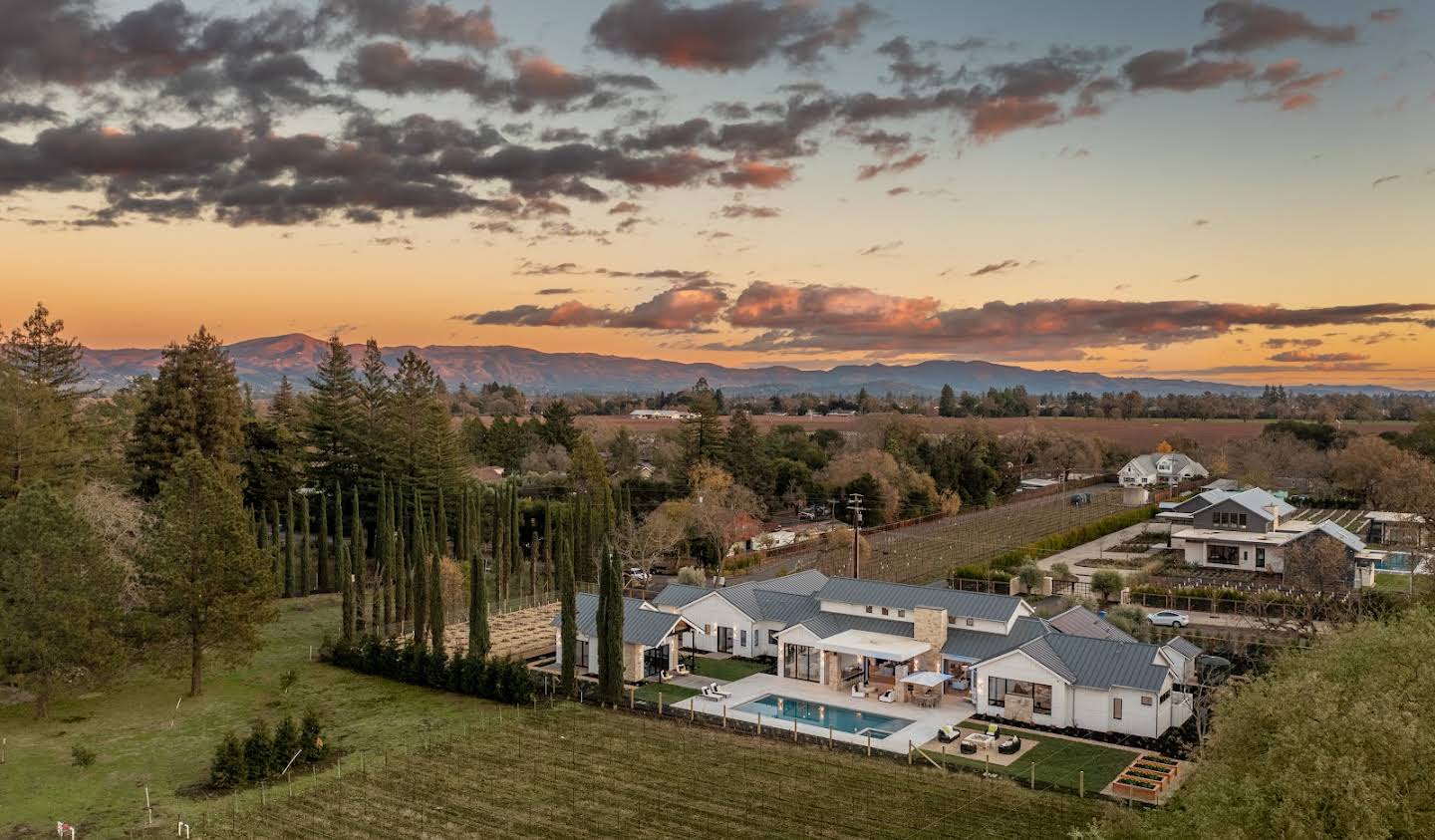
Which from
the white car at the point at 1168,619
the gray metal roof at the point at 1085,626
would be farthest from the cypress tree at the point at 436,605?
the white car at the point at 1168,619

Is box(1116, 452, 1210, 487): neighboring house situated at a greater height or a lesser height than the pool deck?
greater

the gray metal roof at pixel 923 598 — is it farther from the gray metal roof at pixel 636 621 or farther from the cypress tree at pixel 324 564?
the cypress tree at pixel 324 564

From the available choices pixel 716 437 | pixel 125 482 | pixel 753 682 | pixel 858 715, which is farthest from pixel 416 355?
pixel 858 715

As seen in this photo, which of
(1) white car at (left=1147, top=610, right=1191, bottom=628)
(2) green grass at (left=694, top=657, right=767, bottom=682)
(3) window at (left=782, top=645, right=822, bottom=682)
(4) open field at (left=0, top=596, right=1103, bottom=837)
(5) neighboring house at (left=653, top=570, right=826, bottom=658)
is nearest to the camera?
(4) open field at (left=0, top=596, right=1103, bottom=837)

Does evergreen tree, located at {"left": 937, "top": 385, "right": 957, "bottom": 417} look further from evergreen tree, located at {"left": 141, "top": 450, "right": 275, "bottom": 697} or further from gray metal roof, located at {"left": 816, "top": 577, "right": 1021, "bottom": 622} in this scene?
evergreen tree, located at {"left": 141, "top": 450, "right": 275, "bottom": 697}

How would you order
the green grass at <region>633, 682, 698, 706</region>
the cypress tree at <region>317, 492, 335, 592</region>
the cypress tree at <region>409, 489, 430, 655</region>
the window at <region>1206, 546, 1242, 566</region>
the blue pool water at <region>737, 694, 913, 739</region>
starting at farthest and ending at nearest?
the window at <region>1206, 546, 1242, 566</region> < the cypress tree at <region>317, 492, 335, 592</region> < the cypress tree at <region>409, 489, 430, 655</region> < the green grass at <region>633, 682, 698, 706</region> < the blue pool water at <region>737, 694, 913, 739</region>

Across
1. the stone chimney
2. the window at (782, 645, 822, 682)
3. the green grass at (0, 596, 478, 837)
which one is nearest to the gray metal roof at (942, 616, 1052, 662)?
the stone chimney

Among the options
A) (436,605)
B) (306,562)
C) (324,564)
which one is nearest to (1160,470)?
(324,564)

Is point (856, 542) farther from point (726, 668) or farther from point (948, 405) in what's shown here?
point (948, 405)
